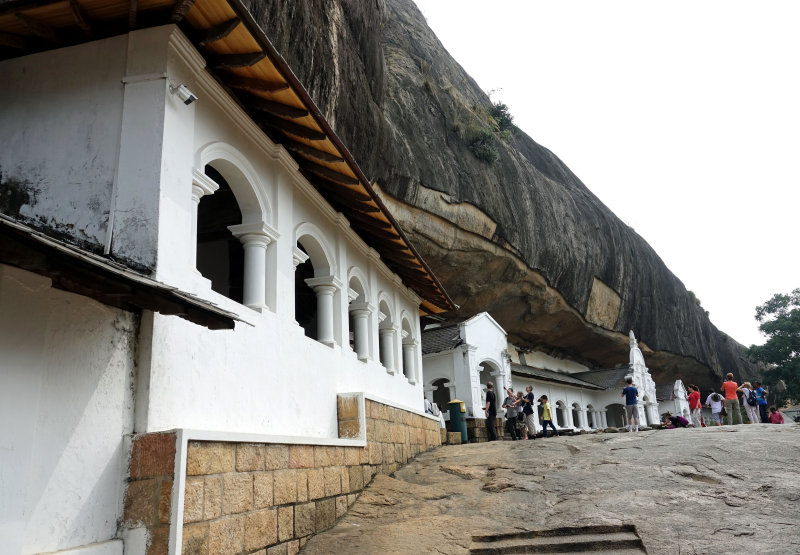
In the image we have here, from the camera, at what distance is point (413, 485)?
8422mm

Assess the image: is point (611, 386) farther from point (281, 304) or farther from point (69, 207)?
point (69, 207)

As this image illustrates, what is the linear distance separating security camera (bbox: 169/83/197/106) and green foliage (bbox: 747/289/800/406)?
36779mm

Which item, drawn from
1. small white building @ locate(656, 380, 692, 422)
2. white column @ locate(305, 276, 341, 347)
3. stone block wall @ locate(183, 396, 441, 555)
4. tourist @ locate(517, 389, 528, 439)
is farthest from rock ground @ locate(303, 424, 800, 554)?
small white building @ locate(656, 380, 692, 422)

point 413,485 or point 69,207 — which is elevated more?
point 69,207

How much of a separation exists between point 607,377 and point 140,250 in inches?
1123

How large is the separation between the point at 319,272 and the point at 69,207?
4.22 m

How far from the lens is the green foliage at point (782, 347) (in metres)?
34.3

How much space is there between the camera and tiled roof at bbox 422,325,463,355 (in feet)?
62.1

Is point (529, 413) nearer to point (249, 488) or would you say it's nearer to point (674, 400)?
point (249, 488)

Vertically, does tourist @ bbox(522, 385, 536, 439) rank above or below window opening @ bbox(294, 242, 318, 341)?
below

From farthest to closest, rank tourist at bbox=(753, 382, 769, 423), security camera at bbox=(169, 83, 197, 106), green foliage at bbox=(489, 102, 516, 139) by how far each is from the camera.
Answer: green foliage at bbox=(489, 102, 516, 139) < tourist at bbox=(753, 382, 769, 423) < security camera at bbox=(169, 83, 197, 106)

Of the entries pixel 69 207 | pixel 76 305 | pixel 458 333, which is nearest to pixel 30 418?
pixel 76 305

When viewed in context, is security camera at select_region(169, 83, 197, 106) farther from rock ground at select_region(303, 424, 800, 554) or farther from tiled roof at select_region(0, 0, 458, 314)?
rock ground at select_region(303, 424, 800, 554)

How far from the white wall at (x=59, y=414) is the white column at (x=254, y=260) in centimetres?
217
